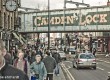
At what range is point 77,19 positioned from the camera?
69.0m

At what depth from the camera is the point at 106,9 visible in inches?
2571

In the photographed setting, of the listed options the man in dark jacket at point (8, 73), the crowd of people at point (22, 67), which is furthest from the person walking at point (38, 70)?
the man in dark jacket at point (8, 73)

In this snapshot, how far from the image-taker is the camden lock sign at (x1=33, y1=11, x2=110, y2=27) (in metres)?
66.1

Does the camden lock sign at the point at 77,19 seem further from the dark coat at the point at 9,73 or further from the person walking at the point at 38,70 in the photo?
the dark coat at the point at 9,73

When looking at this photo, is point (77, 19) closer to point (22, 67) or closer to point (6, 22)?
point (6, 22)

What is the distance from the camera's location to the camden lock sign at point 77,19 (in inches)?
2601

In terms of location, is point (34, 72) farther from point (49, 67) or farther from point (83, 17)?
point (83, 17)

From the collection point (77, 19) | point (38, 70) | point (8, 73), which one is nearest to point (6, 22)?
point (38, 70)

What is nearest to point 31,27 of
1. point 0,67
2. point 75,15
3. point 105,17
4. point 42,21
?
point 42,21

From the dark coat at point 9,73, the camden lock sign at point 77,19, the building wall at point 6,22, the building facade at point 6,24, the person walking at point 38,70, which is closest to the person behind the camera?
the dark coat at point 9,73

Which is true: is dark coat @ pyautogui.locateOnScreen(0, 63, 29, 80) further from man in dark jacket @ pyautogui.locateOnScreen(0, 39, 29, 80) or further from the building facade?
the building facade

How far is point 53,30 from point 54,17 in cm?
216

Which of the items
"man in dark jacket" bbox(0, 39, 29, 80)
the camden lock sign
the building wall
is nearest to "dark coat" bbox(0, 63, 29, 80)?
"man in dark jacket" bbox(0, 39, 29, 80)

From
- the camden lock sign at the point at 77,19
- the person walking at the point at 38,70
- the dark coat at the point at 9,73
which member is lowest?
the person walking at the point at 38,70
